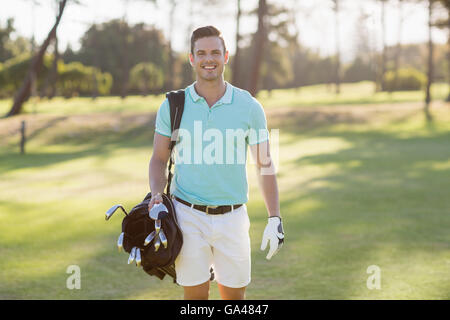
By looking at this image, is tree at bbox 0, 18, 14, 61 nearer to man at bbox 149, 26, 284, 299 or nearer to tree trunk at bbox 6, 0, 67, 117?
tree trunk at bbox 6, 0, 67, 117

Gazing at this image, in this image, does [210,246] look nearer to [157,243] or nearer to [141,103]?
[157,243]

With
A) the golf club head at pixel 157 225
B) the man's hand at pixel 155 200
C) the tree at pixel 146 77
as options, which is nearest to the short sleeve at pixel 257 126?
the man's hand at pixel 155 200

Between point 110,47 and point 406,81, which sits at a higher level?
point 110,47

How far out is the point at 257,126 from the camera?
3.84 metres

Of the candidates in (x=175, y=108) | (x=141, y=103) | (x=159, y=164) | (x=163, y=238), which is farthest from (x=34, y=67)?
(x=163, y=238)

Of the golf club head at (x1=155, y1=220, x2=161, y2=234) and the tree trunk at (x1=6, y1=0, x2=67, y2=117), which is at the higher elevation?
the tree trunk at (x1=6, y1=0, x2=67, y2=117)

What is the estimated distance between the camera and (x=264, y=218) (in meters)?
9.95

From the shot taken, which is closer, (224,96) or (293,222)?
(224,96)

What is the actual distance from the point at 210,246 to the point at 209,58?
1.15m

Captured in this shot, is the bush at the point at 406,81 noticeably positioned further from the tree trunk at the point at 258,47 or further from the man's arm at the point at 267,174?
the man's arm at the point at 267,174

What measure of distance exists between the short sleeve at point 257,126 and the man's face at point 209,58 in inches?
12.5

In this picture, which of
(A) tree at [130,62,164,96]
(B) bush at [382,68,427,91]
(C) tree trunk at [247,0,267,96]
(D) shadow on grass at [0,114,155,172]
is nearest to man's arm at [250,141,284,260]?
(D) shadow on grass at [0,114,155,172]

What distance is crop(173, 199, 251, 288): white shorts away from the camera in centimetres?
378
